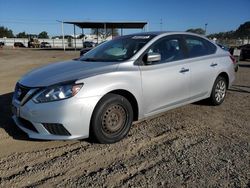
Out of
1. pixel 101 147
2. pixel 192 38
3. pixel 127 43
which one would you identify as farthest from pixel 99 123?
pixel 192 38

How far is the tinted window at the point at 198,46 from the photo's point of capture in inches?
243

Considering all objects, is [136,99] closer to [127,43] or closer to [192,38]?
[127,43]

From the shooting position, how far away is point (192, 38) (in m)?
6.35

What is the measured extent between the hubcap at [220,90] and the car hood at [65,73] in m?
2.73

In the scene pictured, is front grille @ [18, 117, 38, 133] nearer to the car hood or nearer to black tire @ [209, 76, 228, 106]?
the car hood

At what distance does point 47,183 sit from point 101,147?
119 centimetres

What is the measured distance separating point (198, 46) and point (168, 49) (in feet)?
3.15

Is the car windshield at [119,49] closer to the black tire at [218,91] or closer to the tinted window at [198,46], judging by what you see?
the tinted window at [198,46]

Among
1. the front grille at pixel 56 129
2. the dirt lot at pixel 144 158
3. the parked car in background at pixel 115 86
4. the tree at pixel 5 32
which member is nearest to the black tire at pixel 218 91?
the parked car in background at pixel 115 86

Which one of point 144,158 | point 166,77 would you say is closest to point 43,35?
point 166,77

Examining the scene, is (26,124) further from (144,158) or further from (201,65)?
(201,65)

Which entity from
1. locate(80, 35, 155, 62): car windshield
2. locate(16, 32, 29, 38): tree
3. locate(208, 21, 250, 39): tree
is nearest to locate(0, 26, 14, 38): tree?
locate(16, 32, 29, 38): tree

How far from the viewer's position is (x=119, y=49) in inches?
225

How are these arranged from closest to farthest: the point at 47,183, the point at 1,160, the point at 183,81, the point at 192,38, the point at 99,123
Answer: the point at 47,183, the point at 1,160, the point at 99,123, the point at 183,81, the point at 192,38
